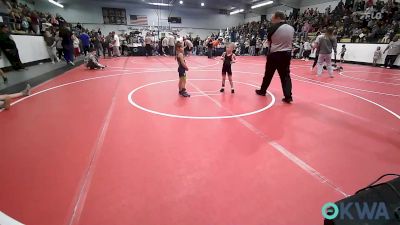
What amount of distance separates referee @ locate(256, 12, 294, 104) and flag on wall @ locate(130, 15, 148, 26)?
91.5 feet

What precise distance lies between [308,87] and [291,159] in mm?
4709

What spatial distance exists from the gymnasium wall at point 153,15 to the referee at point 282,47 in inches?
947

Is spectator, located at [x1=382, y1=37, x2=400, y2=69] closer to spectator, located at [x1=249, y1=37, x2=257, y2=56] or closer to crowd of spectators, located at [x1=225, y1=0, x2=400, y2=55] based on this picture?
crowd of spectators, located at [x1=225, y1=0, x2=400, y2=55]

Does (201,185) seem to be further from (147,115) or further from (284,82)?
(284,82)

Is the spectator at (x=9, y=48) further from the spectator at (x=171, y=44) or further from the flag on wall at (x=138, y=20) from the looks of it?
the flag on wall at (x=138, y=20)

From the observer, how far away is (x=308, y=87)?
22.2ft

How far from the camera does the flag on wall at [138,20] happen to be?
29.2 metres

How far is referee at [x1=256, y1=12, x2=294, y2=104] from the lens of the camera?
4930 millimetres

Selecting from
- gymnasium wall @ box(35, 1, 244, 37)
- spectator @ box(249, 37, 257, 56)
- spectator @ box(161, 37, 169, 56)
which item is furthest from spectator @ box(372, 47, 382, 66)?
gymnasium wall @ box(35, 1, 244, 37)

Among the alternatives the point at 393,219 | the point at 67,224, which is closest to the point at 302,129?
the point at 393,219

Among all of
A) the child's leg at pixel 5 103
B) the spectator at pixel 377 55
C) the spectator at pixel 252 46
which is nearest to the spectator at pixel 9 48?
the child's leg at pixel 5 103

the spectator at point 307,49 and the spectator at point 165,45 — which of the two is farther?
the spectator at point 165,45

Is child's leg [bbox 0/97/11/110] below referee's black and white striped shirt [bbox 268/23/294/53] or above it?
below

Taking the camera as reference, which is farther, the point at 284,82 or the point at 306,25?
the point at 306,25
